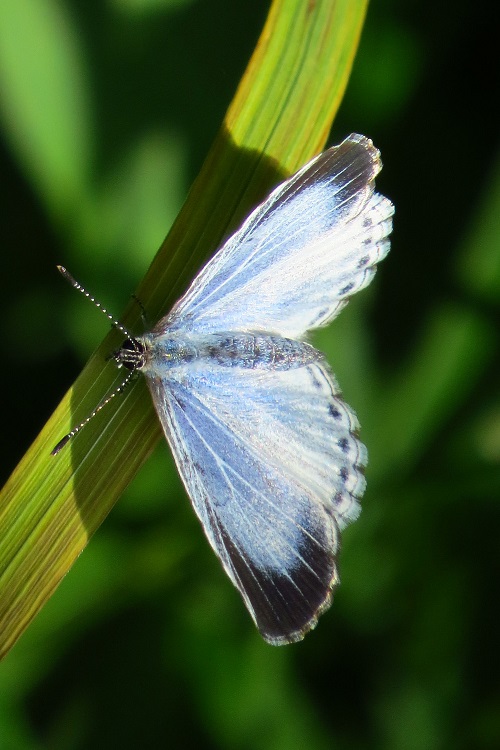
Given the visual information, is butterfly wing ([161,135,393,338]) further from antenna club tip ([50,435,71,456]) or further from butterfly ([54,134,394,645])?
antenna club tip ([50,435,71,456])

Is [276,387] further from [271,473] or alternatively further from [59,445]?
[59,445]

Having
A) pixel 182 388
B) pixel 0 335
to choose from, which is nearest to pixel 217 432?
pixel 182 388

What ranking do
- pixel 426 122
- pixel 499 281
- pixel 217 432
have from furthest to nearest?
pixel 426 122 < pixel 499 281 < pixel 217 432

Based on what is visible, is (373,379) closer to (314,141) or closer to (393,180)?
(393,180)

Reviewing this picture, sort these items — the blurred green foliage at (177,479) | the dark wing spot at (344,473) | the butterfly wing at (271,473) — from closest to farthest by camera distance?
the butterfly wing at (271,473)
the dark wing spot at (344,473)
the blurred green foliage at (177,479)

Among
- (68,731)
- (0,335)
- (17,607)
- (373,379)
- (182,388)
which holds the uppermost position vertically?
(0,335)

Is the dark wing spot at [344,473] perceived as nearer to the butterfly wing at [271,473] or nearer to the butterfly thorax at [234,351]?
the butterfly wing at [271,473]

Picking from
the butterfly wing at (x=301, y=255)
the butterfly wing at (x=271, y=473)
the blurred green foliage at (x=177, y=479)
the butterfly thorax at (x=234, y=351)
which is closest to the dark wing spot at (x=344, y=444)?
the butterfly wing at (x=271, y=473)
